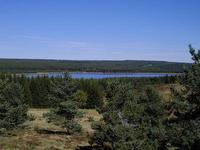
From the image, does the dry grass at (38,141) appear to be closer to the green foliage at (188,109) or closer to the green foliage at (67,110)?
the green foliage at (67,110)

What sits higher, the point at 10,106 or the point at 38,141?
the point at 10,106

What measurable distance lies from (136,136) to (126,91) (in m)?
4.50

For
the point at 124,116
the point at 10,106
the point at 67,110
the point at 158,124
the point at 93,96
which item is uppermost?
the point at 124,116

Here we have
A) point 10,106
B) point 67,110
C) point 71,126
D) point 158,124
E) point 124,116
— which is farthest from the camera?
point 71,126

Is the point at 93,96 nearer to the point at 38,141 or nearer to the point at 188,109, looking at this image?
the point at 38,141

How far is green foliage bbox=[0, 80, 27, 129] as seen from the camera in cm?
4519

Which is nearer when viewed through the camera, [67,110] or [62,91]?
[67,110]

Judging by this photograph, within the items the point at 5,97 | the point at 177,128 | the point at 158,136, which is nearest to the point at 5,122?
the point at 5,97

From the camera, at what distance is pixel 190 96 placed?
2117 cm

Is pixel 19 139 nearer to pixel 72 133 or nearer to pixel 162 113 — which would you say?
pixel 72 133

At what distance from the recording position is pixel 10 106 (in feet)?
151

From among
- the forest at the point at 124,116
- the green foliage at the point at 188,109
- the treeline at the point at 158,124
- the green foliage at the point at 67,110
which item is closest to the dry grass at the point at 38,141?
the forest at the point at 124,116

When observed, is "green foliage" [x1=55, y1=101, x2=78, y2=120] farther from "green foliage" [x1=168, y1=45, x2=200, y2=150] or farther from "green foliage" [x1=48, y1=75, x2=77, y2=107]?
"green foliage" [x1=168, y1=45, x2=200, y2=150]

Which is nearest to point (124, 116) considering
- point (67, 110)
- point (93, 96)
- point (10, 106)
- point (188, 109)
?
point (188, 109)
